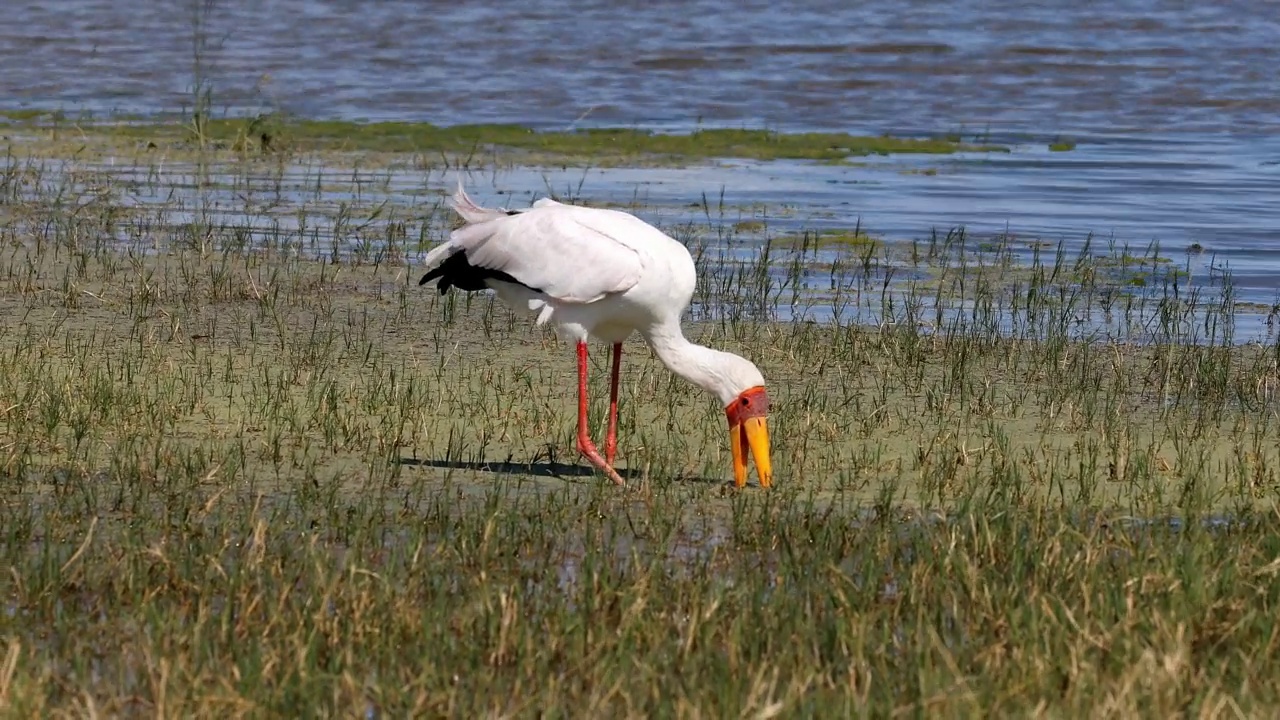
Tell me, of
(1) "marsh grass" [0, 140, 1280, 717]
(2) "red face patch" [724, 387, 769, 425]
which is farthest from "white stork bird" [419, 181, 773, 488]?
(1) "marsh grass" [0, 140, 1280, 717]

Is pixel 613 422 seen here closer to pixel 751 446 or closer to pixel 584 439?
pixel 584 439

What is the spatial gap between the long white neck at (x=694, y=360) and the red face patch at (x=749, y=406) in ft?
0.14

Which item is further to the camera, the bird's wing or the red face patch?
the bird's wing

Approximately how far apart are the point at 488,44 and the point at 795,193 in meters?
9.55

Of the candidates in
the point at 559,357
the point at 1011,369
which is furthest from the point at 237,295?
the point at 1011,369

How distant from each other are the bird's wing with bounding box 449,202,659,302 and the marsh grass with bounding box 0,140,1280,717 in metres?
0.59

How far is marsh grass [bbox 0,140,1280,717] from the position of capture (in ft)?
14.8

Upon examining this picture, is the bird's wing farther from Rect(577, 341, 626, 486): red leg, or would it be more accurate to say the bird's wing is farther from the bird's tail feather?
Rect(577, 341, 626, 486): red leg

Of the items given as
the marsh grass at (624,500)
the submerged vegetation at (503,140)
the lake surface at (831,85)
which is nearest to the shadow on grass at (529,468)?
the marsh grass at (624,500)

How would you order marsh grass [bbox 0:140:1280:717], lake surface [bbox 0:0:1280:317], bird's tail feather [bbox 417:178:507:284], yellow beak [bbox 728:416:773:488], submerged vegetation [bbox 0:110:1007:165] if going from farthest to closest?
1. submerged vegetation [bbox 0:110:1007:165]
2. lake surface [bbox 0:0:1280:317]
3. bird's tail feather [bbox 417:178:507:284]
4. yellow beak [bbox 728:416:773:488]
5. marsh grass [bbox 0:140:1280:717]

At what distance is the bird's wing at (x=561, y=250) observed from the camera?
22.8 ft

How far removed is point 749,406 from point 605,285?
0.69m

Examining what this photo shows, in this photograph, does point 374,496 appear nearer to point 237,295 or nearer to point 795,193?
point 237,295

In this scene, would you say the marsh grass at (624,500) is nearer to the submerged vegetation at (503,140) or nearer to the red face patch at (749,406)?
the red face patch at (749,406)
